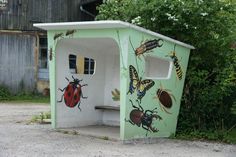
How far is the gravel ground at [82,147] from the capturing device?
9297mm

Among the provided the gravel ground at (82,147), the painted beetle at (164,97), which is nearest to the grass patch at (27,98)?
the gravel ground at (82,147)

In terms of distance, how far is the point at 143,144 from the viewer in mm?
10531

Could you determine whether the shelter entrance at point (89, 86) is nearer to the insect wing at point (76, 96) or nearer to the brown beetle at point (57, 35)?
the insect wing at point (76, 96)

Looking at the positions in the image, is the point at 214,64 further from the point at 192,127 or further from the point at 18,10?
the point at 18,10

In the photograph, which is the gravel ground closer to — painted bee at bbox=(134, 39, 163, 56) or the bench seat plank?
the bench seat plank

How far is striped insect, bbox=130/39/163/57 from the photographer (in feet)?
34.5

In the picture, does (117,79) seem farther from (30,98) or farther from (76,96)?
(30,98)

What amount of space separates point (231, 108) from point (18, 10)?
14.2m

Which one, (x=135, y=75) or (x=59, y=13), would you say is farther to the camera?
(x=59, y=13)

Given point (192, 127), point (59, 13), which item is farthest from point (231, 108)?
point (59, 13)

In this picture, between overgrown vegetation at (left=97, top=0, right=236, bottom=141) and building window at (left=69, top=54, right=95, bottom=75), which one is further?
building window at (left=69, top=54, right=95, bottom=75)

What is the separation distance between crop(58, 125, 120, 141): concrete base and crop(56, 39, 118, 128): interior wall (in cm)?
30

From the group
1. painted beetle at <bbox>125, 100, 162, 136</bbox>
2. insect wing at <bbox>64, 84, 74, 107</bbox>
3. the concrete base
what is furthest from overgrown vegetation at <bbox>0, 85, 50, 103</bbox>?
painted beetle at <bbox>125, 100, 162, 136</bbox>

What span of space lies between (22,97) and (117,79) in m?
10.6
